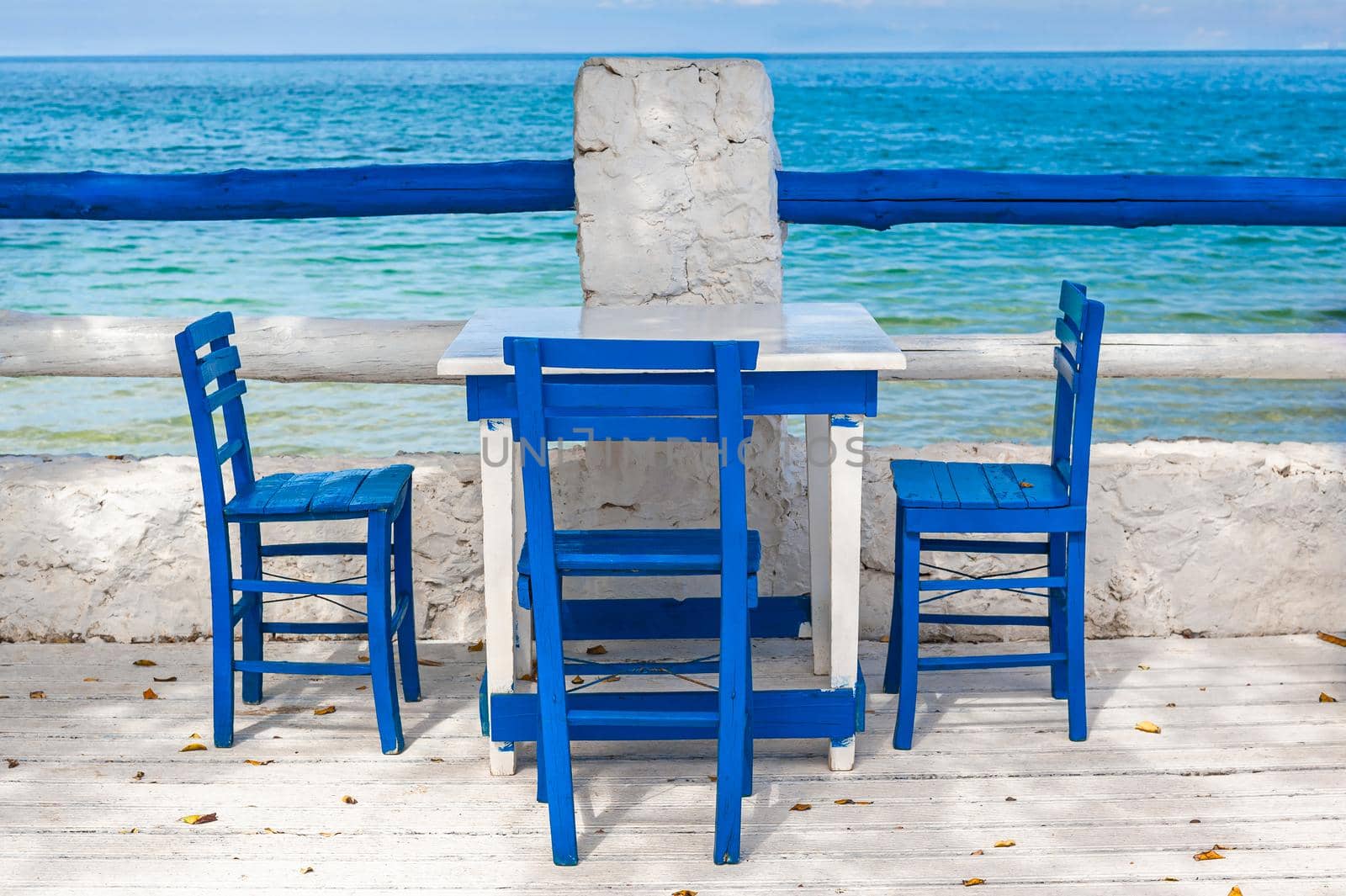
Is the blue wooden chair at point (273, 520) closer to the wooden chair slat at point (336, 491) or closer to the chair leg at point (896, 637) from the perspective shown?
the wooden chair slat at point (336, 491)

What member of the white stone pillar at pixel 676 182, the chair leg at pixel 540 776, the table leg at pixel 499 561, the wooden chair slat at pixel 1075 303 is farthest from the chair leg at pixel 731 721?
the white stone pillar at pixel 676 182

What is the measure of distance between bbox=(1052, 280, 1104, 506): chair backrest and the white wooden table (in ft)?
1.58

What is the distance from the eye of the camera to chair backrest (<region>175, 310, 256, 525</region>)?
9.69 ft

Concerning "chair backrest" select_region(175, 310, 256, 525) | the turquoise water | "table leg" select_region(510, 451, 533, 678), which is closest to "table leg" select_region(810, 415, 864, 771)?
"table leg" select_region(510, 451, 533, 678)

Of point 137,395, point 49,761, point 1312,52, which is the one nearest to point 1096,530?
point 49,761

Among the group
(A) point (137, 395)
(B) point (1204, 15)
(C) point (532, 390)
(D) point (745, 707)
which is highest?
(B) point (1204, 15)

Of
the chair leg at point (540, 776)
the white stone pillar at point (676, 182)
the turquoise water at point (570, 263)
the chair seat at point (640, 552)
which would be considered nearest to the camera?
the chair seat at point (640, 552)

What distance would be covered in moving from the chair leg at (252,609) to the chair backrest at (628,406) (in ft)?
3.93

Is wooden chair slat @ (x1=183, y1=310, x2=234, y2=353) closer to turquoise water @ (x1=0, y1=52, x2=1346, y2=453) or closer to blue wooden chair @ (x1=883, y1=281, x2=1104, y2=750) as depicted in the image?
blue wooden chair @ (x1=883, y1=281, x2=1104, y2=750)

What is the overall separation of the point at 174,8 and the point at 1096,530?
2392 inches

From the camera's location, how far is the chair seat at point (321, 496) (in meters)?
3.05

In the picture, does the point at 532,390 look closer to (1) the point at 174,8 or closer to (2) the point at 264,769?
(2) the point at 264,769

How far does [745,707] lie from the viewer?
8.46 ft

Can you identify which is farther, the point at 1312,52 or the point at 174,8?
the point at 1312,52
